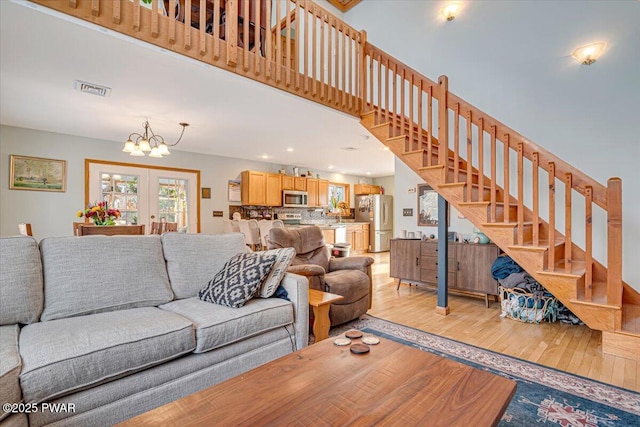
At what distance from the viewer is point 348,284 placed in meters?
2.90

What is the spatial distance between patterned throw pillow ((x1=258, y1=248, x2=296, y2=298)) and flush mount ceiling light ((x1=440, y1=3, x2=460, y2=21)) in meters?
4.01

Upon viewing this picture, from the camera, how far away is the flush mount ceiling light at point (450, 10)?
13.4 feet

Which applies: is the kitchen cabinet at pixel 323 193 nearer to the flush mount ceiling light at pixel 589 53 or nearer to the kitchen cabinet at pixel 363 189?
the kitchen cabinet at pixel 363 189

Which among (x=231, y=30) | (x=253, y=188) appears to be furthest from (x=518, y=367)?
(x=253, y=188)

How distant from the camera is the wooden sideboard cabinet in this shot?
12.0 ft

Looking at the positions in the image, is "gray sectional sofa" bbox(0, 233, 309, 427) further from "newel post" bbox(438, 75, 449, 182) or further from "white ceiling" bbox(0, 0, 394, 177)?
"newel post" bbox(438, 75, 449, 182)

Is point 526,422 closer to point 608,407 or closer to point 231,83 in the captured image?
point 608,407

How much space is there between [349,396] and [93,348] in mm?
1107

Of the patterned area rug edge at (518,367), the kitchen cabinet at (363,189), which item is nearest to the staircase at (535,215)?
the patterned area rug edge at (518,367)

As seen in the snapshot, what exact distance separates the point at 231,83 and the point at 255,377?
8.40 ft

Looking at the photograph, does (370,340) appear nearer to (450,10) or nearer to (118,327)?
(118,327)

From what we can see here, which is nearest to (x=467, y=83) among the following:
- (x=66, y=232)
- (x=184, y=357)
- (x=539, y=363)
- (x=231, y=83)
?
(x=231, y=83)

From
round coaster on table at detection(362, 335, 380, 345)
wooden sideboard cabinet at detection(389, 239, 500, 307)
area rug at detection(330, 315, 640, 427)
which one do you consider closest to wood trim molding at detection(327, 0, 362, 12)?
wooden sideboard cabinet at detection(389, 239, 500, 307)

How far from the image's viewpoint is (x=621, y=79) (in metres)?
3.06
